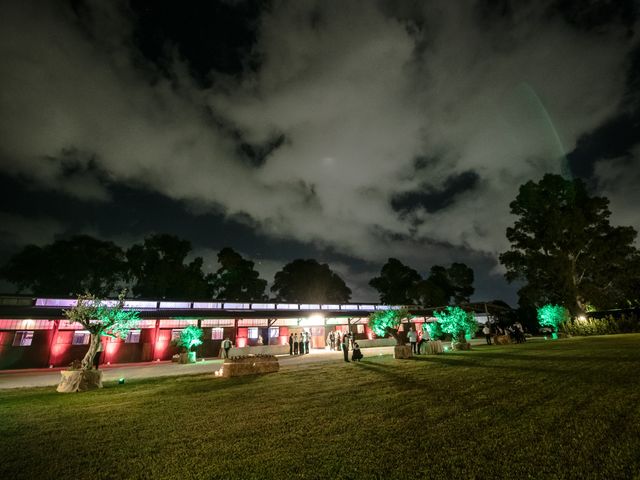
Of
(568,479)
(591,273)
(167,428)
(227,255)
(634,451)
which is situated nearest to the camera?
(568,479)

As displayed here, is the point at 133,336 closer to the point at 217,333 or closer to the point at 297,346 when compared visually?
the point at 217,333

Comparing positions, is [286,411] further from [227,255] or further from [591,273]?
[227,255]

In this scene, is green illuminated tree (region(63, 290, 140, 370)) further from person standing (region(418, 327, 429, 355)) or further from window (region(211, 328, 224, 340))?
person standing (region(418, 327, 429, 355))

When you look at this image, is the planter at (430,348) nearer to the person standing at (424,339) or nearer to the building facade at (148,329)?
the person standing at (424,339)

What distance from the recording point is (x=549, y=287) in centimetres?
3450

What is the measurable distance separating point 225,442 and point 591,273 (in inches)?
1684

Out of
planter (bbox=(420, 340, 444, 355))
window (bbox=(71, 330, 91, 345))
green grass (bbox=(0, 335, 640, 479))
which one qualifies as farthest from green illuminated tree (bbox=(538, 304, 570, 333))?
window (bbox=(71, 330, 91, 345))

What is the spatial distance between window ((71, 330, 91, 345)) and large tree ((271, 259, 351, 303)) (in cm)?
3816

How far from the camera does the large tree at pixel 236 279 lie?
4894cm

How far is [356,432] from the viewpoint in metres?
4.62

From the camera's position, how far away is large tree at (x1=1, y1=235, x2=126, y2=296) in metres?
36.0

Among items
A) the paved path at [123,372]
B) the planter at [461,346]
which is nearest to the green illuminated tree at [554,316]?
the planter at [461,346]

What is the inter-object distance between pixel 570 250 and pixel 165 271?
50.1 meters

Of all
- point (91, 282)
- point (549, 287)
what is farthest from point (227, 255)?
point (549, 287)
